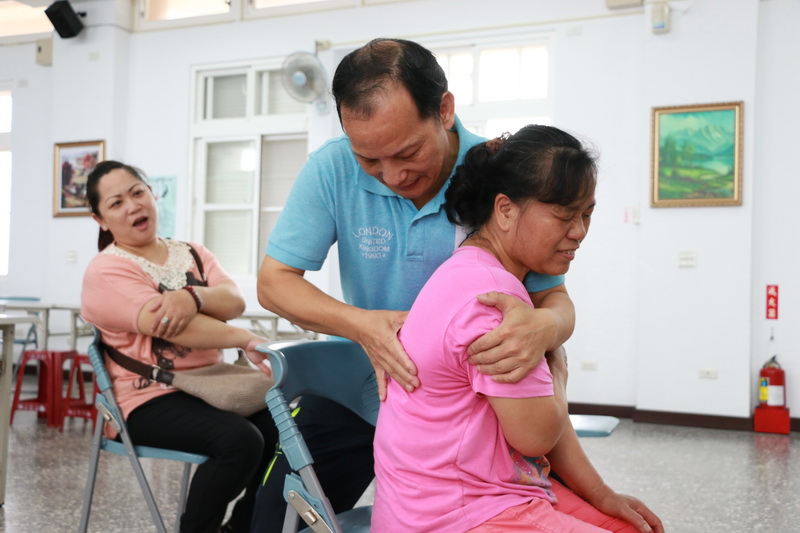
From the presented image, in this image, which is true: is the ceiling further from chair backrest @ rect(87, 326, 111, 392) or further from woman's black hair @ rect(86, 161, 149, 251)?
chair backrest @ rect(87, 326, 111, 392)

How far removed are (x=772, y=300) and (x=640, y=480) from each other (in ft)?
7.95

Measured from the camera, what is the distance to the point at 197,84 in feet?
24.0

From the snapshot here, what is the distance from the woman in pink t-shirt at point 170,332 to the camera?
83.0 inches

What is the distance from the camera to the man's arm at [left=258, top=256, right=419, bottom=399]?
3.98ft

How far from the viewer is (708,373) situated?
549cm

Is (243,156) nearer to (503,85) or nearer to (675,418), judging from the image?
(503,85)

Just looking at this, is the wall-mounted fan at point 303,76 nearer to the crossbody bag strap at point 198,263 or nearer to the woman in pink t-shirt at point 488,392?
the crossbody bag strap at point 198,263

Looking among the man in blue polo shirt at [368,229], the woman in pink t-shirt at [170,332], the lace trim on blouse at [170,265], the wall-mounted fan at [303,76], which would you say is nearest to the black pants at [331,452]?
the man in blue polo shirt at [368,229]

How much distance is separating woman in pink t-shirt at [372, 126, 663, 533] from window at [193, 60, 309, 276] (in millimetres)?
5805

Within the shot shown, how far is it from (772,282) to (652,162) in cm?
123

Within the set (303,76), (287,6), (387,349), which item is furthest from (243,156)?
(387,349)

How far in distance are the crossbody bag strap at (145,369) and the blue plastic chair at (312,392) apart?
87 cm

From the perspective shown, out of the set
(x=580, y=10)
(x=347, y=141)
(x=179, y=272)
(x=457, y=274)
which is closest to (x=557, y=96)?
(x=580, y=10)

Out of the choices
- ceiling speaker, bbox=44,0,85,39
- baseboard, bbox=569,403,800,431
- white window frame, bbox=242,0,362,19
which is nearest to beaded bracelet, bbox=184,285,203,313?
baseboard, bbox=569,403,800,431
